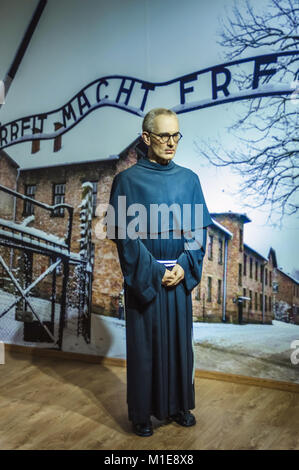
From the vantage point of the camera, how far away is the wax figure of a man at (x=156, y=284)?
214cm

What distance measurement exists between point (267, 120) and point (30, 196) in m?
2.28

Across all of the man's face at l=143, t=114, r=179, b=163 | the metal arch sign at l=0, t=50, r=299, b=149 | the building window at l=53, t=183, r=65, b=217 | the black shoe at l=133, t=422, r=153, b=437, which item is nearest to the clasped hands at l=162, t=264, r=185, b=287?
the man's face at l=143, t=114, r=179, b=163

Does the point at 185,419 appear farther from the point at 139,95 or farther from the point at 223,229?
the point at 139,95

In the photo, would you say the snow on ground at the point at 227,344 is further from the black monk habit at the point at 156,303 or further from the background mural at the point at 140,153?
the black monk habit at the point at 156,303

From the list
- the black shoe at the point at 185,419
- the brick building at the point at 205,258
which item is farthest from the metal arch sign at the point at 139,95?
the black shoe at the point at 185,419

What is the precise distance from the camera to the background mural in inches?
125

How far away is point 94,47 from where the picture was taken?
386cm

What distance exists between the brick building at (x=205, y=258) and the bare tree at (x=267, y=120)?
332mm

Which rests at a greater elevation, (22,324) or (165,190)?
(165,190)

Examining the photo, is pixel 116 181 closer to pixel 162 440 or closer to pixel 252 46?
pixel 162 440

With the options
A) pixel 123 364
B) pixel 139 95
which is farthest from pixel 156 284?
pixel 139 95
